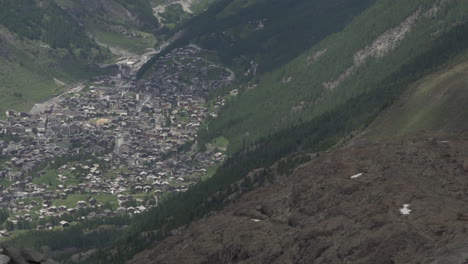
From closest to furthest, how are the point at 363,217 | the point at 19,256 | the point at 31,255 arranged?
the point at 19,256, the point at 31,255, the point at 363,217

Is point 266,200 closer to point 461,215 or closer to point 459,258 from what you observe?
point 461,215

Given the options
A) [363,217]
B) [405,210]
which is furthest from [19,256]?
[405,210]

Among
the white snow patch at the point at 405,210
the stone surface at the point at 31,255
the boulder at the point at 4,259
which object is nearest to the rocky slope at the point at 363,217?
the white snow patch at the point at 405,210

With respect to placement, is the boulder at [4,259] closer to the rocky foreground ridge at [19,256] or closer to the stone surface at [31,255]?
the rocky foreground ridge at [19,256]

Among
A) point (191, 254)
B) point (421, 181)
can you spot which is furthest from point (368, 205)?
point (191, 254)

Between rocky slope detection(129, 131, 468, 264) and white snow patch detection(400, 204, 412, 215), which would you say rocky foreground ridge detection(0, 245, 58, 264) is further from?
white snow patch detection(400, 204, 412, 215)

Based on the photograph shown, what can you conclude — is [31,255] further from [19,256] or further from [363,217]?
[363,217]

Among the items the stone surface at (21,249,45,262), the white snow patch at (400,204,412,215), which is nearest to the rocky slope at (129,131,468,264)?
the white snow patch at (400,204,412,215)
